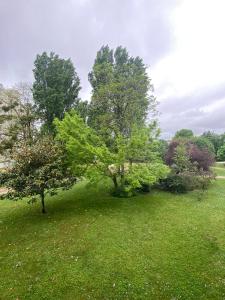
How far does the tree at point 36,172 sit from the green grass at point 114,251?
1995 millimetres

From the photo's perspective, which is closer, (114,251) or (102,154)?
(114,251)

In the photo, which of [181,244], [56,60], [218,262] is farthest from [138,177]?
[56,60]

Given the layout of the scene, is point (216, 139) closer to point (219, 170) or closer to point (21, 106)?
point (219, 170)

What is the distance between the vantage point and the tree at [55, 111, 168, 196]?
13.1 metres

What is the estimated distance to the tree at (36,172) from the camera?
12.1 meters

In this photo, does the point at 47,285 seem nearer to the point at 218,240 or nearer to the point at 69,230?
the point at 69,230

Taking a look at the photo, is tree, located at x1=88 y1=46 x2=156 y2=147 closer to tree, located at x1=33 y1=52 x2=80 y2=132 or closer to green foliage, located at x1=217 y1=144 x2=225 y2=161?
tree, located at x1=33 y1=52 x2=80 y2=132

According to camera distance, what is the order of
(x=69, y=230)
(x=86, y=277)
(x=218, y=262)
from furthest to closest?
(x=69, y=230), (x=218, y=262), (x=86, y=277)

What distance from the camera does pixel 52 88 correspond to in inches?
1102

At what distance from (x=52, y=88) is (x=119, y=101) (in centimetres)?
1394

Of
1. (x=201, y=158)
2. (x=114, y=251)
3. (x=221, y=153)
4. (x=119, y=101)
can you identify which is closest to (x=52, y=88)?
(x=119, y=101)

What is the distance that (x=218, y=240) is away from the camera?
34.6 feet

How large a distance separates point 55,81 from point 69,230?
21460mm

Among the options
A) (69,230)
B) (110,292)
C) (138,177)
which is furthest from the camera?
(138,177)
